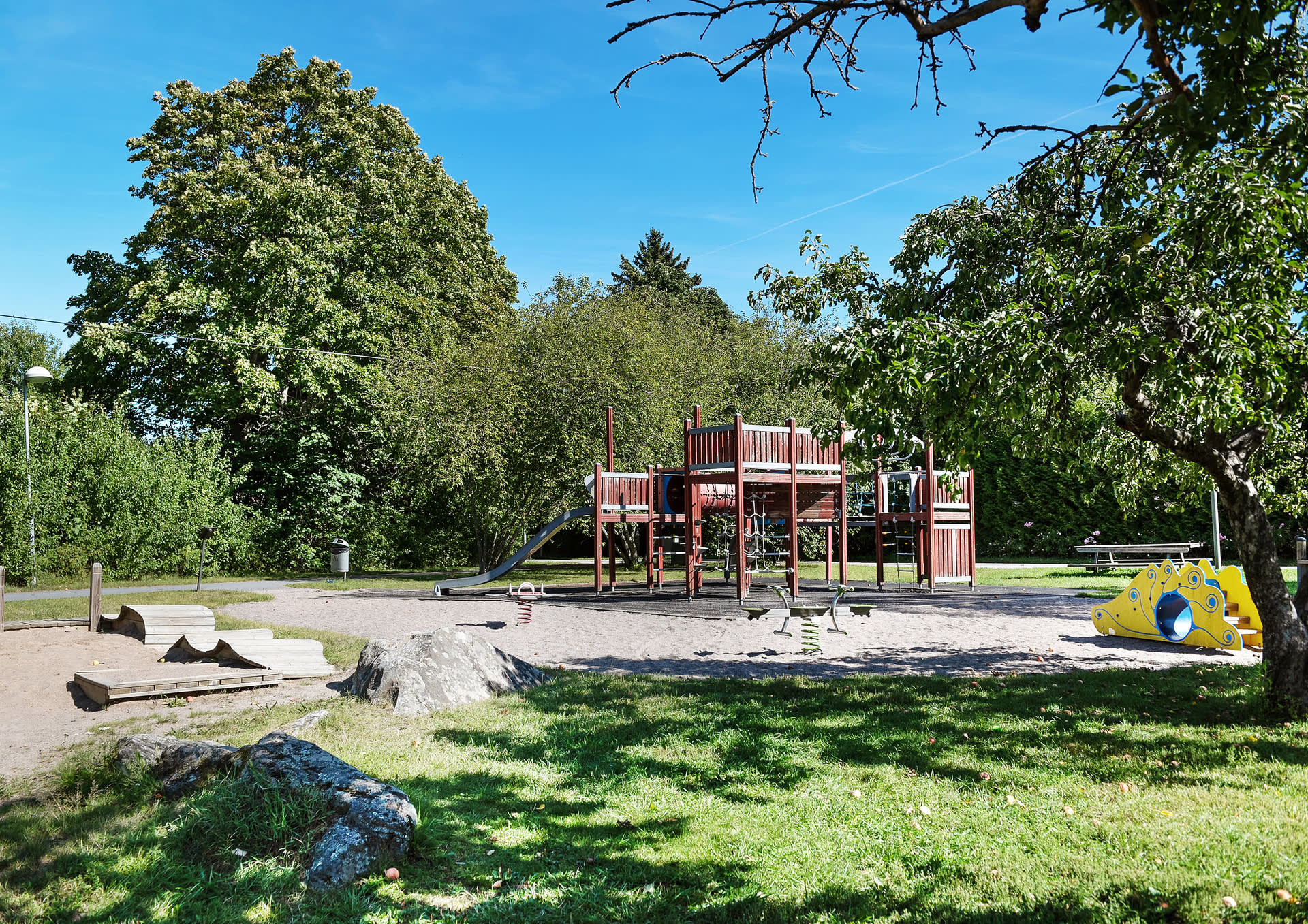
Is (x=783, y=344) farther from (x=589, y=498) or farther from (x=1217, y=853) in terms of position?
(x=1217, y=853)

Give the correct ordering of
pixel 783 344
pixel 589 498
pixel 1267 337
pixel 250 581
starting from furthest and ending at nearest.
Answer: pixel 783 344
pixel 589 498
pixel 250 581
pixel 1267 337

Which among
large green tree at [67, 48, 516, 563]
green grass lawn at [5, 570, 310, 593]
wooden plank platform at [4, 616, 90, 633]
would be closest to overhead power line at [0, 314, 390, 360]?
large green tree at [67, 48, 516, 563]

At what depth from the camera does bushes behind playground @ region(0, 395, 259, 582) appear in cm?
1992

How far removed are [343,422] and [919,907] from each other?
88.2 ft

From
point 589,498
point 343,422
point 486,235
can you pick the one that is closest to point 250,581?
point 343,422

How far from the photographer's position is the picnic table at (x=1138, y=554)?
22.3 m

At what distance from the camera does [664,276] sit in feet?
180

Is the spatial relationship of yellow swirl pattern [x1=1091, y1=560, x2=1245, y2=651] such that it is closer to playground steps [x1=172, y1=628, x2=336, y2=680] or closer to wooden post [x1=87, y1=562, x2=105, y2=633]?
playground steps [x1=172, y1=628, x2=336, y2=680]

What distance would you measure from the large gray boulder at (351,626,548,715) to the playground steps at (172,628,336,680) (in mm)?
1119

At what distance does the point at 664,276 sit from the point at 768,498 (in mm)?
36292

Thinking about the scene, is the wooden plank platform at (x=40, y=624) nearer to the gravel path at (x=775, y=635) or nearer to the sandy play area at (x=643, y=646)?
the sandy play area at (x=643, y=646)

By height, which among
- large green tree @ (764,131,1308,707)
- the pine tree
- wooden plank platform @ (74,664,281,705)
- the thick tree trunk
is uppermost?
the pine tree

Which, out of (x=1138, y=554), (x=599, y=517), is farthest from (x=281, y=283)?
(x=1138, y=554)

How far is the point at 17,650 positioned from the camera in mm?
9531
